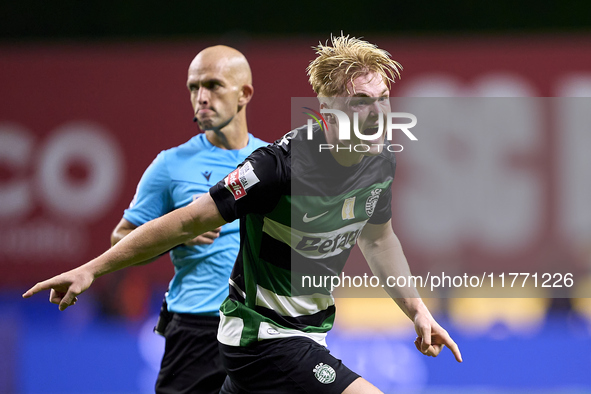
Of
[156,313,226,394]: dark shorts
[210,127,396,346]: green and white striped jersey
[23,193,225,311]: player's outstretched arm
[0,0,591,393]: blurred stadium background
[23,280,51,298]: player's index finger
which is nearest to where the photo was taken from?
[23,280,51,298]: player's index finger

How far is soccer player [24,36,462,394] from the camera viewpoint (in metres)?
2.42

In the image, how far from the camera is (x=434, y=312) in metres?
6.34

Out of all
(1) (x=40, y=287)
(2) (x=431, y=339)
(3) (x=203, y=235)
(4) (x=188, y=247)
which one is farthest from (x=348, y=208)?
(1) (x=40, y=287)

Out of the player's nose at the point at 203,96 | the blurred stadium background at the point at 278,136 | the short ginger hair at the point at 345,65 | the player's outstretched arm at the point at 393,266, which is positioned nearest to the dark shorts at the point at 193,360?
the player's outstretched arm at the point at 393,266

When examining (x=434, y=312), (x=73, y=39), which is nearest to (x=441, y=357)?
(x=434, y=312)

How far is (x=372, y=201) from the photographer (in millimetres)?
2756

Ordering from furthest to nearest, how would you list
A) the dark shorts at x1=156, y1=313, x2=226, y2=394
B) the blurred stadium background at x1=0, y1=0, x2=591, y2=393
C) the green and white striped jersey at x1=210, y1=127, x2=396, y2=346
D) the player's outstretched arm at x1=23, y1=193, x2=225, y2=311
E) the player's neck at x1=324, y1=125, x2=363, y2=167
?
the blurred stadium background at x1=0, y1=0, x2=591, y2=393 < the dark shorts at x1=156, y1=313, x2=226, y2=394 < the player's neck at x1=324, y1=125, x2=363, y2=167 < the green and white striped jersey at x1=210, y1=127, x2=396, y2=346 < the player's outstretched arm at x1=23, y1=193, x2=225, y2=311

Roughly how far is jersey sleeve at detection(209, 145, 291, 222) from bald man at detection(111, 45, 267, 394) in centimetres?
85

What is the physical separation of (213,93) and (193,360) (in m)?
1.34

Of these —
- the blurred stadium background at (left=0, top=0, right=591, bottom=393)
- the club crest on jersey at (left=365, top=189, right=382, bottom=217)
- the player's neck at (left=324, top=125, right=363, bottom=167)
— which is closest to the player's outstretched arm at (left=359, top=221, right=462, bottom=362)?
the club crest on jersey at (left=365, top=189, right=382, bottom=217)

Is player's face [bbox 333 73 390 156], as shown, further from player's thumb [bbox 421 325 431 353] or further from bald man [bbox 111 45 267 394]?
bald man [bbox 111 45 267 394]

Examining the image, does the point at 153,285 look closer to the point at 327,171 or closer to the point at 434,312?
the point at 434,312

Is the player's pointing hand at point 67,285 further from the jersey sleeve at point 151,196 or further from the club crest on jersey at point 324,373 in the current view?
the jersey sleeve at point 151,196

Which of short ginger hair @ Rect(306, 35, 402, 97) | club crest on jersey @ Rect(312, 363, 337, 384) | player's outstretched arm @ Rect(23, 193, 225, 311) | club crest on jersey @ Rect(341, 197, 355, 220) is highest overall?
short ginger hair @ Rect(306, 35, 402, 97)
